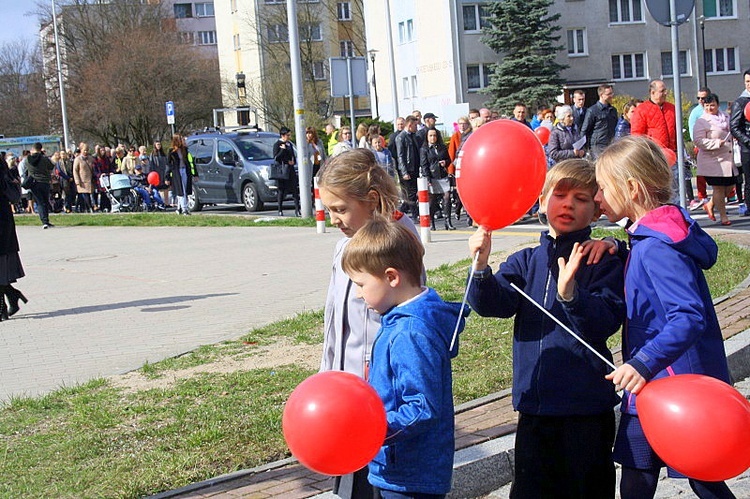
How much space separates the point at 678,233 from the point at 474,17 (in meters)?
52.3

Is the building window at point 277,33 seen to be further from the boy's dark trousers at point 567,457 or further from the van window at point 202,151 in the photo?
the boy's dark trousers at point 567,457

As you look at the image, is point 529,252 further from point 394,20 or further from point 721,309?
point 394,20

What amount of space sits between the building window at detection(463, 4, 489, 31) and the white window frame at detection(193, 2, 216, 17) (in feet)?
166

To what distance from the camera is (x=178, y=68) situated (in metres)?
59.5

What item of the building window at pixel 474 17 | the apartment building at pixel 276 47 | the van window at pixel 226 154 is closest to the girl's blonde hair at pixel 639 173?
the van window at pixel 226 154

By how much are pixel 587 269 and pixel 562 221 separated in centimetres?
21

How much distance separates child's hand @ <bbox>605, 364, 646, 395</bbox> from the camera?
323 centimetres

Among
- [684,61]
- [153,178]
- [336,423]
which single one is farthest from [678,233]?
[684,61]

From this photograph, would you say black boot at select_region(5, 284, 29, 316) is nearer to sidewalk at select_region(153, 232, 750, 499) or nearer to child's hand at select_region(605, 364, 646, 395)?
sidewalk at select_region(153, 232, 750, 499)

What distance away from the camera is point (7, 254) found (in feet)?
35.4

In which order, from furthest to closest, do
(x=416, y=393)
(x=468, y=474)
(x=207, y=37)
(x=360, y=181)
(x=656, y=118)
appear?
(x=207, y=37) → (x=656, y=118) → (x=468, y=474) → (x=360, y=181) → (x=416, y=393)

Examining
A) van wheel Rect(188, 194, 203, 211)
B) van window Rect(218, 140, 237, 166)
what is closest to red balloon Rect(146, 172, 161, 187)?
van wheel Rect(188, 194, 203, 211)

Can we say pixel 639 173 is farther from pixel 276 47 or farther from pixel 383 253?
pixel 276 47

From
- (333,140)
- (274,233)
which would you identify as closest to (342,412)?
(274,233)
